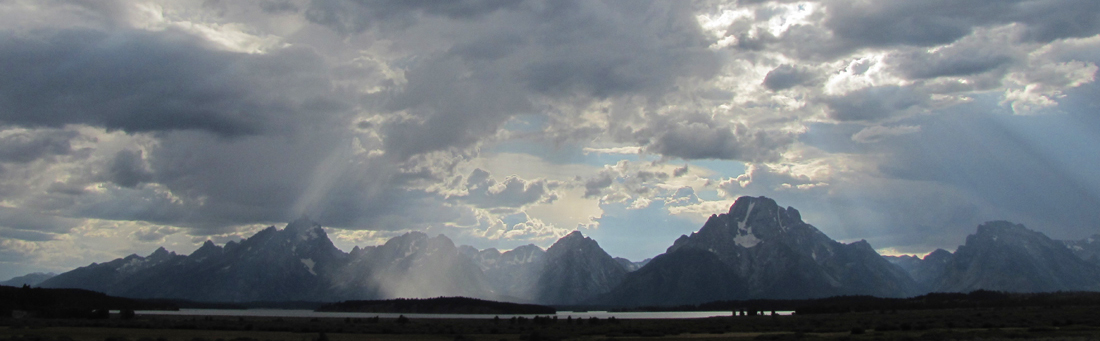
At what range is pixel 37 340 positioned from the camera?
64.8 meters

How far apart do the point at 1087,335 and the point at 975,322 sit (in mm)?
34990

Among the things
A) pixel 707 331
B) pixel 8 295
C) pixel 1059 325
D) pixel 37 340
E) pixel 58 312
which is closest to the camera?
pixel 37 340

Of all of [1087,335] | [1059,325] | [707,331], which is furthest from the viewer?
[707,331]

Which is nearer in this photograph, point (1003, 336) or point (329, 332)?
point (1003, 336)

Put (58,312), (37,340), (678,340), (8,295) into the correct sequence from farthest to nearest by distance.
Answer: (8,295)
(58,312)
(678,340)
(37,340)

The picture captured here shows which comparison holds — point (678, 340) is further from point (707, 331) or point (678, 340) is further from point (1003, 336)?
point (1003, 336)

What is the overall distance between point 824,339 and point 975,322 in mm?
44008

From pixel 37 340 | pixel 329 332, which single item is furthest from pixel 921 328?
pixel 37 340

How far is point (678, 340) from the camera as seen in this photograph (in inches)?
3189

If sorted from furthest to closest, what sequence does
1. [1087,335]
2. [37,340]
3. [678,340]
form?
[678,340] → [1087,335] → [37,340]

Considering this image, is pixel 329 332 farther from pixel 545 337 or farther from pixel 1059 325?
pixel 1059 325

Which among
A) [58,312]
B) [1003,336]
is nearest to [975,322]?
[1003,336]

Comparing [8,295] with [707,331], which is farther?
[8,295]

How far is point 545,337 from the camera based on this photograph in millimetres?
82438
